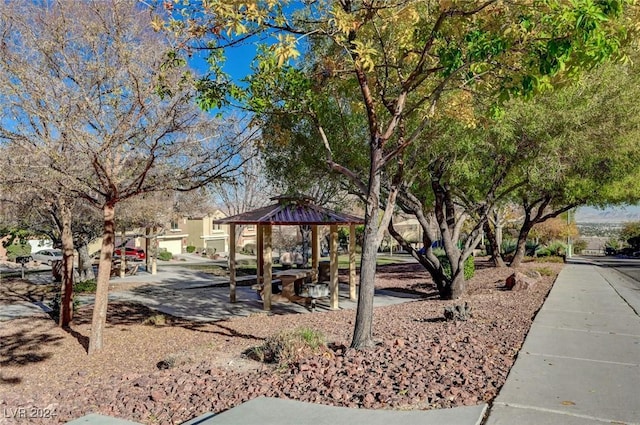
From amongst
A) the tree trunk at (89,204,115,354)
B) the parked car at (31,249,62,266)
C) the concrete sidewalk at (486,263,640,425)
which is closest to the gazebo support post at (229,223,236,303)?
the tree trunk at (89,204,115,354)

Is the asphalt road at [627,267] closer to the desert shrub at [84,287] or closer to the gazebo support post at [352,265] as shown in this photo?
the gazebo support post at [352,265]

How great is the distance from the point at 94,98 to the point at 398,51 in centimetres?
544

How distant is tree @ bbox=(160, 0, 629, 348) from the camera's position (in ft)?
19.6

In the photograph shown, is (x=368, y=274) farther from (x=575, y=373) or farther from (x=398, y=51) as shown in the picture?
(x=398, y=51)

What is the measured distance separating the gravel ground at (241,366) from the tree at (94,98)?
1.48 metres

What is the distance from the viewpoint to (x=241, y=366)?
6906mm

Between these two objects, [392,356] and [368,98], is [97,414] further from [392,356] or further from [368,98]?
[368,98]

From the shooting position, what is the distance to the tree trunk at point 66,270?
11.4 metres

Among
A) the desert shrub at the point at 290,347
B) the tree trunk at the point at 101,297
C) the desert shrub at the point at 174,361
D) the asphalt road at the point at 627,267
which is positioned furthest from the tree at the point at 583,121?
the tree trunk at the point at 101,297

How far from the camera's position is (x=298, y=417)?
4.48 meters

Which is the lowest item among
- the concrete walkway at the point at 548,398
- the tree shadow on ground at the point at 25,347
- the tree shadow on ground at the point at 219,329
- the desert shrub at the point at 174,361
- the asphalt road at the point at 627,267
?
the tree shadow on ground at the point at 25,347

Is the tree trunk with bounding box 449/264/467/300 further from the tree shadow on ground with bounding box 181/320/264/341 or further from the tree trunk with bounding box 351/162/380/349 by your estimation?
the tree trunk with bounding box 351/162/380/349

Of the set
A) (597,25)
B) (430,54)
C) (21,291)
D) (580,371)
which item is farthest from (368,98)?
(21,291)

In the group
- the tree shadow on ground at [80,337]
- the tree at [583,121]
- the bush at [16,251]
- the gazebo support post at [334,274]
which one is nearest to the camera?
the tree shadow on ground at [80,337]
